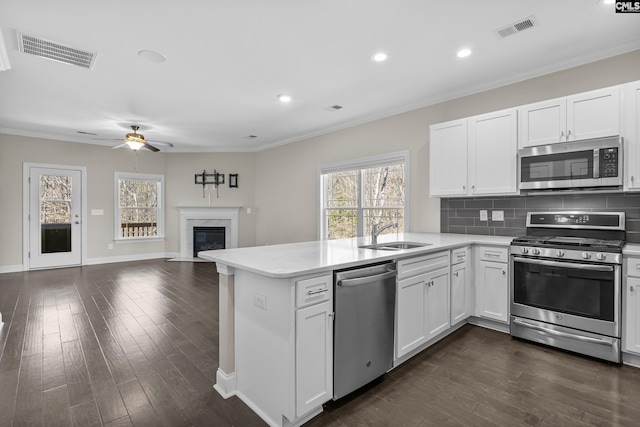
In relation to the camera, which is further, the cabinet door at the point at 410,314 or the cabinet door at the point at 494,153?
the cabinet door at the point at 494,153

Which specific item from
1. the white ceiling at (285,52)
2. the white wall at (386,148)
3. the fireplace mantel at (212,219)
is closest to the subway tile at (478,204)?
the white wall at (386,148)

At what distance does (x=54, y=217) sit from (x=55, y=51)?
479 centimetres

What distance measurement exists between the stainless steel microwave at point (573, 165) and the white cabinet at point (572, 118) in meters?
0.08

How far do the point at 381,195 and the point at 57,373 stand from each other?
14.0ft

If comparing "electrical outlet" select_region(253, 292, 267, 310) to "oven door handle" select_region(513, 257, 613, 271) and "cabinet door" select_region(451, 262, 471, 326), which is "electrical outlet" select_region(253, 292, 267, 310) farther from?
"oven door handle" select_region(513, 257, 613, 271)

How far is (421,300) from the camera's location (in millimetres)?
2590

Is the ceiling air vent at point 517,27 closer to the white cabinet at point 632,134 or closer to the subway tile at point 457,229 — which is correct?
the white cabinet at point 632,134

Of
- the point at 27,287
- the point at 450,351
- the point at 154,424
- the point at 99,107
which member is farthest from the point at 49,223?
the point at 450,351

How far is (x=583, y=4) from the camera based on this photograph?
237cm

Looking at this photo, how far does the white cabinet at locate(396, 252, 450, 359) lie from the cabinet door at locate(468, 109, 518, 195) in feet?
3.58

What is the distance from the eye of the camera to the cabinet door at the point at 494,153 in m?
3.27

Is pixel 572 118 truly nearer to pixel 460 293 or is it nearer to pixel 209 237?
pixel 460 293

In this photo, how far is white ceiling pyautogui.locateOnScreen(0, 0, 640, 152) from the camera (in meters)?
2.44

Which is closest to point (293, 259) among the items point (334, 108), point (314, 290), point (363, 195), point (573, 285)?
point (314, 290)
